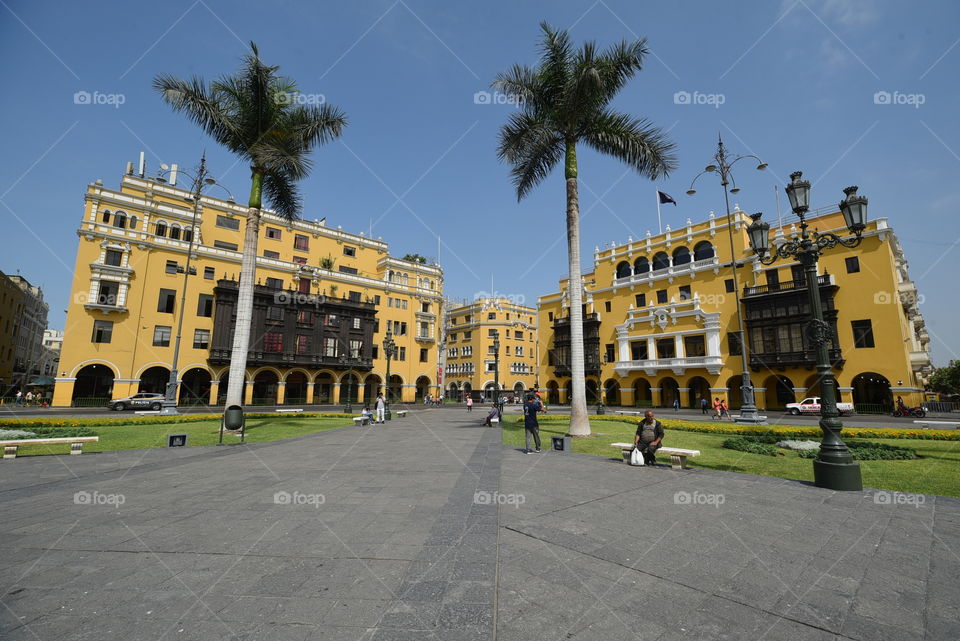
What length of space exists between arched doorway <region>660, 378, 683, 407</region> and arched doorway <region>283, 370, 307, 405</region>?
36754 mm

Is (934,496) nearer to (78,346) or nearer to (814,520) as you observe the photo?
(814,520)

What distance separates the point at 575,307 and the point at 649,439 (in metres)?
6.33

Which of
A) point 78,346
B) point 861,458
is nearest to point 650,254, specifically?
point 861,458

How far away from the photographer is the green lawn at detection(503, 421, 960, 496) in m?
7.77

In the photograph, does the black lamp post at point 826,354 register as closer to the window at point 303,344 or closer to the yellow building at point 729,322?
the yellow building at point 729,322

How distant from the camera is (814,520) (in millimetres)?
5520

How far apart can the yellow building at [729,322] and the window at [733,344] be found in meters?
0.09

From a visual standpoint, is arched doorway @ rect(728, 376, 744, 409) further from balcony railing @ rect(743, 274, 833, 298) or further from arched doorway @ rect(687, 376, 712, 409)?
balcony railing @ rect(743, 274, 833, 298)

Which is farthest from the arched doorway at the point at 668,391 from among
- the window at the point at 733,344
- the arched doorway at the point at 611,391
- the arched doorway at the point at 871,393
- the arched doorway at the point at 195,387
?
the arched doorway at the point at 195,387

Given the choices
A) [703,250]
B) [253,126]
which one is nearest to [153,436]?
[253,126]

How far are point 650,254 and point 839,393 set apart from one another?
20.0m

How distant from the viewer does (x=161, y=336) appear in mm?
35312

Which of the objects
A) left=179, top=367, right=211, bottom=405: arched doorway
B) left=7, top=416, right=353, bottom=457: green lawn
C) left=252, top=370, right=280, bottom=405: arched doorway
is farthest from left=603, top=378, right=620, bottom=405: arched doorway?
left=179, top=367, right=211, bottom=405: arched doorway

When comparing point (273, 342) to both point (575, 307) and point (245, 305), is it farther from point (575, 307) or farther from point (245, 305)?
point (575, 307)
